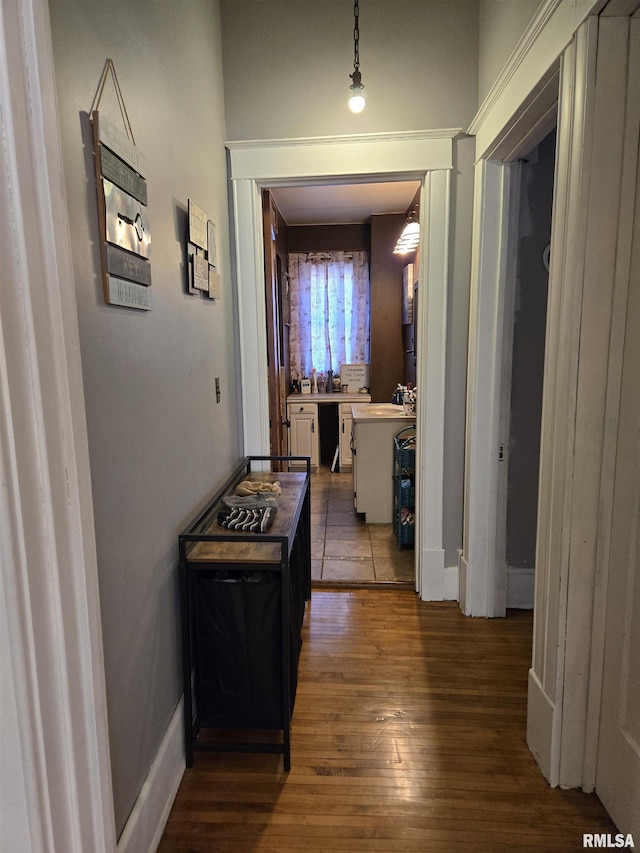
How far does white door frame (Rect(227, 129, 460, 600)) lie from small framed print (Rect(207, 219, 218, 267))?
1.24ft

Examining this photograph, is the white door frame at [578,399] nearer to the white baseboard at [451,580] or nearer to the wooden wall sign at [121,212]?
the white baseboard at [451,580]

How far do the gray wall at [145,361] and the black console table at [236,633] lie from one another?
0.22ft

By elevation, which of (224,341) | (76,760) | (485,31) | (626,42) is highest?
(485,31)

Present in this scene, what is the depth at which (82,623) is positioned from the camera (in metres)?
0.93

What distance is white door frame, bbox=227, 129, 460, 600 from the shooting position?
237 centimetres

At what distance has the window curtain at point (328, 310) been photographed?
5688mm

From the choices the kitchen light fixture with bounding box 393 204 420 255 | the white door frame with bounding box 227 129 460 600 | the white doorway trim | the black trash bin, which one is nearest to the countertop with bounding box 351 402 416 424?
the white door frame with bounding box 227 129 460 600

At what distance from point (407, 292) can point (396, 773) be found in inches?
167

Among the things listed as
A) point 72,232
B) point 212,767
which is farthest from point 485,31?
point 212,767

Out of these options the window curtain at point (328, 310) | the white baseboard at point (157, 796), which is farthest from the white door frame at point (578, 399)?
the window curtain at point (328, 310)

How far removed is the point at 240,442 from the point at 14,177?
6.16ft

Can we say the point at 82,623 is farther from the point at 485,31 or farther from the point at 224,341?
the point at 485,31

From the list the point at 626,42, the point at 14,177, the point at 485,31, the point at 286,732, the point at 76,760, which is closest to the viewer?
the point at 14,177

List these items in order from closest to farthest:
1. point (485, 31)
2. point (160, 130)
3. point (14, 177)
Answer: point (14, 177)
point (160, 130)
point (485, 31)
